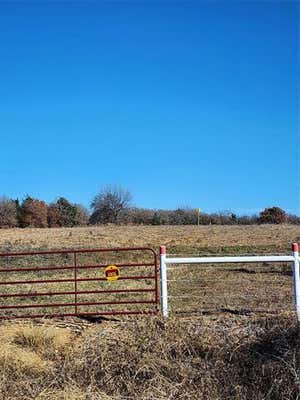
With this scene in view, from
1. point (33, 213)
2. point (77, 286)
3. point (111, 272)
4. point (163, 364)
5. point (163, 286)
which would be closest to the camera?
point (163, 364)

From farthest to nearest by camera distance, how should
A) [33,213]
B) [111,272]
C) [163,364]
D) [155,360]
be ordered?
1. [33,213]
2. [111,272]
3. [155,360]
4. [163,364]

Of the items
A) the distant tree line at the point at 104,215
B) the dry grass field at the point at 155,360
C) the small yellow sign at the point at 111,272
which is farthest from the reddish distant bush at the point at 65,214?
the dry grass field at the point at 155,360

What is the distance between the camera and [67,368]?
750 cm

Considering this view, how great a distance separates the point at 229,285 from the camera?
16.3m

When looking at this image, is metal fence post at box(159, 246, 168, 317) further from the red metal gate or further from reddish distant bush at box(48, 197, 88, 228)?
reddish distant bush at box(48, 197, 88, 228)

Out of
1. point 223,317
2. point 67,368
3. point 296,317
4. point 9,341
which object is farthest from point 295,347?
point 9,341

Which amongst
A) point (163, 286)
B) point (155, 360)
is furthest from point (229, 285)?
point (155, 360)

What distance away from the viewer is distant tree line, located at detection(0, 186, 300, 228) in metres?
82.8

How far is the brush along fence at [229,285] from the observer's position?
11.3 metres

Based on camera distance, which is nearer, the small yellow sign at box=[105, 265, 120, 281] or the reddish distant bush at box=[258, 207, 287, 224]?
the small yellow sign at box=[105, 265, 120, 281]

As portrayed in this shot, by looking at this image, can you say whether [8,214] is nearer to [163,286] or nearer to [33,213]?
[33,213]

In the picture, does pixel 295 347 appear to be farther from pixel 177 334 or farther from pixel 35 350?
pixel 35 350

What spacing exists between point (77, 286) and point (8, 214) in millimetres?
70012

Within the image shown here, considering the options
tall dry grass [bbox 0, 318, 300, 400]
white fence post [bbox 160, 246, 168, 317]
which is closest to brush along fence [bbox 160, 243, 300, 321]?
white fence post [bbox 160, 246, 168, 317]
